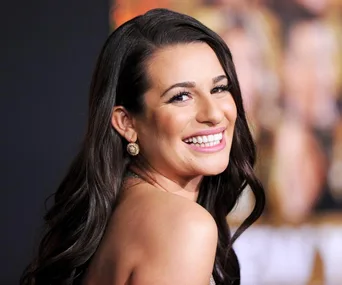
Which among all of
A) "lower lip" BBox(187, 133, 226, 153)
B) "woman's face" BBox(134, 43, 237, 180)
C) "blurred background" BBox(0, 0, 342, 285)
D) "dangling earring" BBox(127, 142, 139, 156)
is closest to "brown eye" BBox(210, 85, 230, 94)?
"woman's face" BBox(134, 43, 237, 180)

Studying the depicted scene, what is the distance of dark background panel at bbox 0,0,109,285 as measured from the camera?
3646 millimetres

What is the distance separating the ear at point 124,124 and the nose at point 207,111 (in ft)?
0.55

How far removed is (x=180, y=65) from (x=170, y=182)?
294 millimetres

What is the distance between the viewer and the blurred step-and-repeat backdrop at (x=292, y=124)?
390 cm

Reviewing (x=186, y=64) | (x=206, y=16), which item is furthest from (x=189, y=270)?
(x=206, y=16)

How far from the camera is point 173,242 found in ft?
5.48

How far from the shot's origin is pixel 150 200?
178cm

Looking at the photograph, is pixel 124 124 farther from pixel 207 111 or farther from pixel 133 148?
pixel 207 111

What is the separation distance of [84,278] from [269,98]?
226cm

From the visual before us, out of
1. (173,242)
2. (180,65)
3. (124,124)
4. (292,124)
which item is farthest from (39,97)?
(173,242)

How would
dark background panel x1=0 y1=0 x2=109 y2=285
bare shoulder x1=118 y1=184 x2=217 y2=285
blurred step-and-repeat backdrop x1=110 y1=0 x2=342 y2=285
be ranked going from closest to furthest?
bare shoulder x1=118 y1=184 x2=217 y2=285, dark background panel x1=0 y1=0 x2=109 y2=285, blurred step-and-repeat backdrop x1=110 y1=0 x2=342 y2=285

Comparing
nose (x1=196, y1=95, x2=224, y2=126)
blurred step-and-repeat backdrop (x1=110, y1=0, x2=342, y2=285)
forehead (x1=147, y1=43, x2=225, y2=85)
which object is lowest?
blurred step-and-repeat backdrop (x1=110, y1=0, x2=342, y2=285)

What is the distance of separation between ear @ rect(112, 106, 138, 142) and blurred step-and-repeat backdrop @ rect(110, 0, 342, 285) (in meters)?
1.95

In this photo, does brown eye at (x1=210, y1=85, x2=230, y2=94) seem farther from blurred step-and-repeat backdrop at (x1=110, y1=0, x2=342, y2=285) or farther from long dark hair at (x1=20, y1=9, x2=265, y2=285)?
blurred step-and-repeat backdrop at (x1=110, y1=0, x2=342, y2=285)
